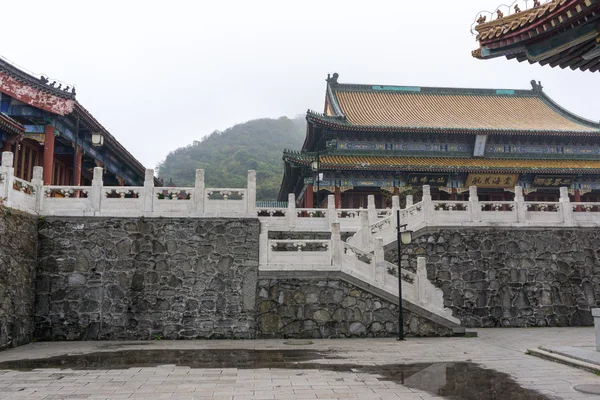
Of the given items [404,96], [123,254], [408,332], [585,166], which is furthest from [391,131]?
[123,254]

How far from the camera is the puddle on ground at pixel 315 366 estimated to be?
6598mm

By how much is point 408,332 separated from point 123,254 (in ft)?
25.5

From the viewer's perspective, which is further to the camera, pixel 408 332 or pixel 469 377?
pixel 408 332

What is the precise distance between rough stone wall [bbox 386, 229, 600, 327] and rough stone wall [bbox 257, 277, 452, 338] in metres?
2.81

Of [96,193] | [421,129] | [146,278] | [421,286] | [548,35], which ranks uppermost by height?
[421,129]

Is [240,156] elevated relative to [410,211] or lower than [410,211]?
elevated

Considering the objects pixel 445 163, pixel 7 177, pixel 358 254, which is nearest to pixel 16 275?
pixel 7 177

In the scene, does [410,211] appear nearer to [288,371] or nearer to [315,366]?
[315,366]

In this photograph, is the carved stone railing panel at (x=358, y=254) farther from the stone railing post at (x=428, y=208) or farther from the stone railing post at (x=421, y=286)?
the stone railing post at (x=428, y=208)

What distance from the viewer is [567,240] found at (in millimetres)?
15648

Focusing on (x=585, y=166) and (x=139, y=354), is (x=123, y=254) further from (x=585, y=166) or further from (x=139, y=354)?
(x=585, y=166)

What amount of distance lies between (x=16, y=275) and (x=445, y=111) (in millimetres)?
25436

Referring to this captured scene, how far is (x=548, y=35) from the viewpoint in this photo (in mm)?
6809

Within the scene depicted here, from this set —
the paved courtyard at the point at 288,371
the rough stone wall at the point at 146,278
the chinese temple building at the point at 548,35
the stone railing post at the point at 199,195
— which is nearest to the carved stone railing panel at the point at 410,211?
the paved courtyard at the point at 288,371
